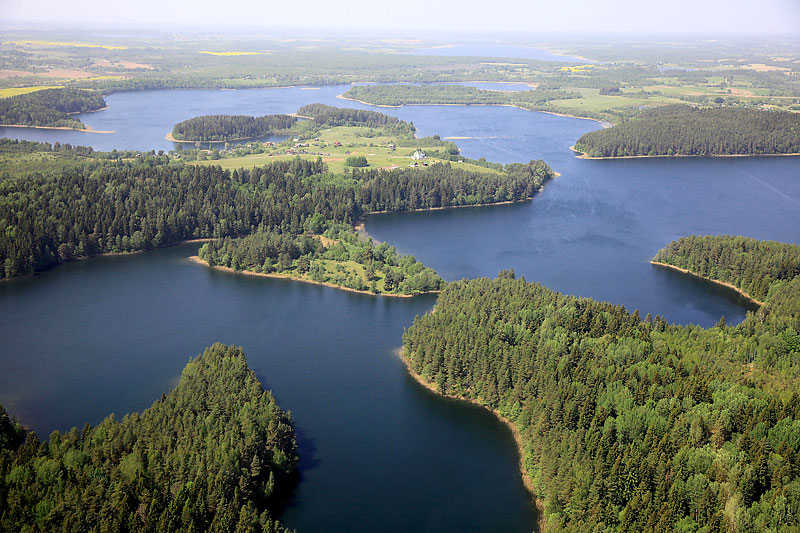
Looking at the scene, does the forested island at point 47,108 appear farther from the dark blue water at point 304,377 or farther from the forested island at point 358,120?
the dark blue water at point 304,377

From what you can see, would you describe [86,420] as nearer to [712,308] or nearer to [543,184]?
[712,308]

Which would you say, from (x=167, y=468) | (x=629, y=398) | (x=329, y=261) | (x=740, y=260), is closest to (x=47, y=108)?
(x=329, y=261)

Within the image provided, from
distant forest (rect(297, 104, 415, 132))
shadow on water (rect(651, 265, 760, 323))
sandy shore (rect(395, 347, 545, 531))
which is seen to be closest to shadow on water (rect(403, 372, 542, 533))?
sandy shore (rect(395, 347, 545, 531))

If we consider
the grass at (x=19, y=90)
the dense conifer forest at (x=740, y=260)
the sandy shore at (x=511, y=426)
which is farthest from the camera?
the grass at (x=19, y=90)

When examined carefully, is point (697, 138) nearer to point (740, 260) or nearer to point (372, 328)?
point (740, 260)

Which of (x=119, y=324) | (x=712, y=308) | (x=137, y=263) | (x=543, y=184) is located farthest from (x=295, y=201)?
(x=712, y=308)

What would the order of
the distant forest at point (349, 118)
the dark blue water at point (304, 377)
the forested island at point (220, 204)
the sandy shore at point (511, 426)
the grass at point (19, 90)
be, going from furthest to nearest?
the grass at point (19, 90) → the distant forest at point (349, 118) → the forested island at point (220, 204) → the dark blue water at point (304, 377) → the sandy shore at point (511, 426)

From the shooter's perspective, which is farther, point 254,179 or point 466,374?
point 254,179

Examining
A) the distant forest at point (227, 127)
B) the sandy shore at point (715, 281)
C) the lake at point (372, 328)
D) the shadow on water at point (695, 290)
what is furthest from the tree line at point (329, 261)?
the distant forest at point (227, 127)
